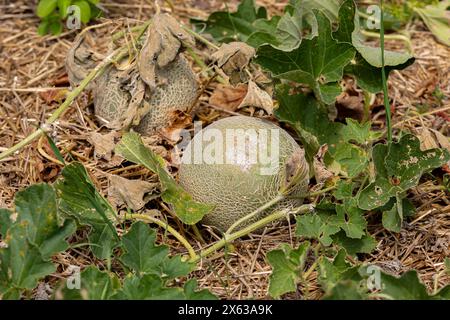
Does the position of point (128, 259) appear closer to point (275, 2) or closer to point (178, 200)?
point (178, 200)

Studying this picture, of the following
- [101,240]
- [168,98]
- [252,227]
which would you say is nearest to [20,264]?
[101,240]

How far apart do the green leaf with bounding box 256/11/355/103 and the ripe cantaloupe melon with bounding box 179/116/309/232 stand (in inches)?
9.4

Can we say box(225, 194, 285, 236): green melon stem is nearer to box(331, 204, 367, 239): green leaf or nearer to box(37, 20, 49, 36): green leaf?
box(331, 204, 367, 239): green leaf

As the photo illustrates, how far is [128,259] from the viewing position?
2.21 metres

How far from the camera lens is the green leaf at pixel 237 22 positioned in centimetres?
329

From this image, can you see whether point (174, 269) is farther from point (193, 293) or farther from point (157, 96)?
point (157, 96)

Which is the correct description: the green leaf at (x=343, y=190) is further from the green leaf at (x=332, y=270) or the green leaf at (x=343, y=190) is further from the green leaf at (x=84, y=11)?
the green leaf at (x=84, y=11)

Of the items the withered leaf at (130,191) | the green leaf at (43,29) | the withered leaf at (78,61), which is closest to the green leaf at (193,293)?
the withered leaf at (130,191)

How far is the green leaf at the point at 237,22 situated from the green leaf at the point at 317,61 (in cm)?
61

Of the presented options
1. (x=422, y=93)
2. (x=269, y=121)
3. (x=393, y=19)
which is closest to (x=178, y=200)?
(x=269, y=121)

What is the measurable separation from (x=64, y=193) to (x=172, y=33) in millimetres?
741

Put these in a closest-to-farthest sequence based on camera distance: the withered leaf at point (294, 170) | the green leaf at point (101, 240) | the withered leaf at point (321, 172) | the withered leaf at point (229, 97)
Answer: the green leaf at point (101, 240), the withered leaf at point (294, 170), the withered leaf at point (321, 172), the withered leaf at point (229, 97)

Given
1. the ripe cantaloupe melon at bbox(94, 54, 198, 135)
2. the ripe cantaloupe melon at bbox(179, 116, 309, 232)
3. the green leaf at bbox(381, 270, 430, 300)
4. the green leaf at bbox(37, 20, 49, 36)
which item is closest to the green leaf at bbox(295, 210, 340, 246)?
the ripe cantaloupe melon at bbox(179, 116, 309, 232)
